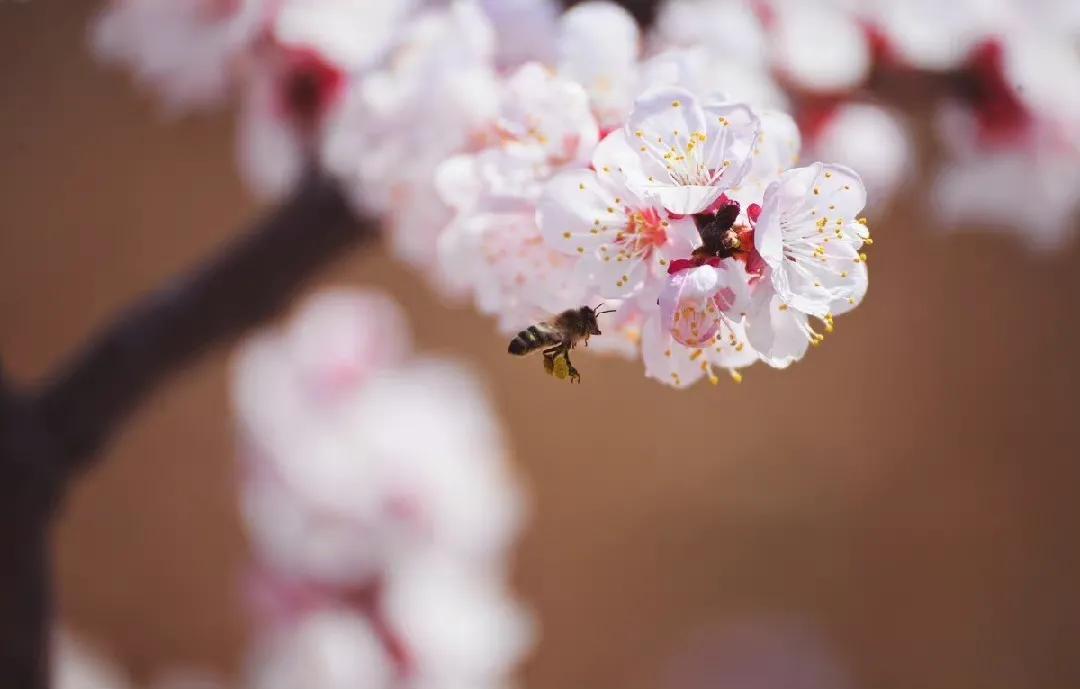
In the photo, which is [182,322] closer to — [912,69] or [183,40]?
[183,40]

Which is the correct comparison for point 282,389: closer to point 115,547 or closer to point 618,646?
point 115,547

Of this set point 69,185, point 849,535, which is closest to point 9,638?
point 69,185

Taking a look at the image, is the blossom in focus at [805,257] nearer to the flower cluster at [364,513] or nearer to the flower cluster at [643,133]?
the flower cluster at [643,133]

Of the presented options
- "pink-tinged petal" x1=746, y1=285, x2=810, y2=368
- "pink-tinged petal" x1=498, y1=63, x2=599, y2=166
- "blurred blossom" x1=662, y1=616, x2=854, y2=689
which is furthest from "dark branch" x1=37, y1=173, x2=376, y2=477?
"blurred blossom" x1=662, y1=616, x2=854, y2=689

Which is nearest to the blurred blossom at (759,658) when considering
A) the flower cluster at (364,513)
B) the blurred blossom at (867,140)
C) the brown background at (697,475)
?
the brown background at (697,475)

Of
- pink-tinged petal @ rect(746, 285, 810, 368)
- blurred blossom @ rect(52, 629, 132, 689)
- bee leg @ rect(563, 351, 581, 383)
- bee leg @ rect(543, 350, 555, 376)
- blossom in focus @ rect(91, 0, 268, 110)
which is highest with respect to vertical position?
blossom in focus @ rect(91, 0, 268, 110)

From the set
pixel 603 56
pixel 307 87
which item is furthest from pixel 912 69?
pixel 307 87

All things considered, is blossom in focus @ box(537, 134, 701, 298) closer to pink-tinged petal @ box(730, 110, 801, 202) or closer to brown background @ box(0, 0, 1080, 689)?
pink-tinged petal @ box(730, 110, 801, 202)
